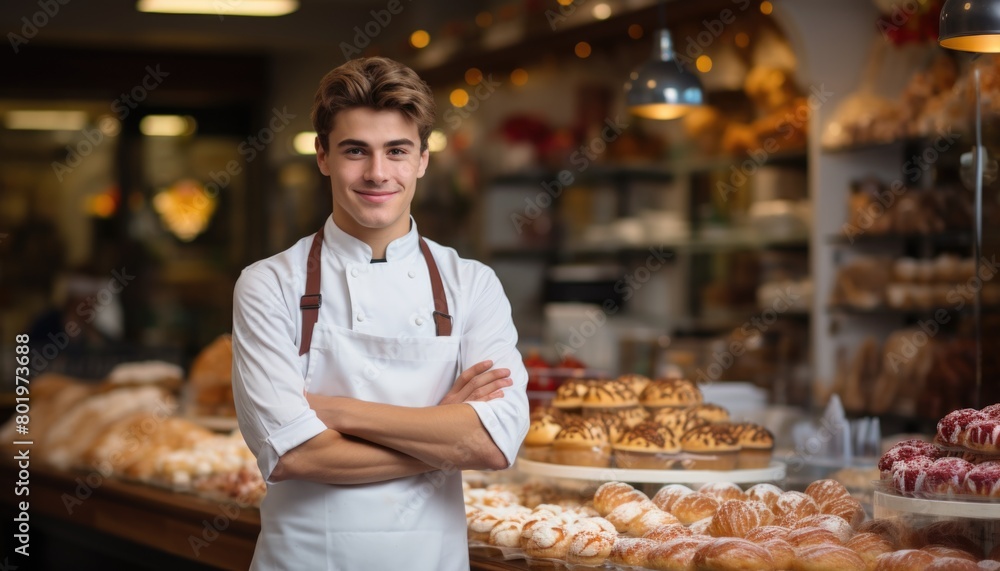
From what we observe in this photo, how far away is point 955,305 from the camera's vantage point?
4094mm

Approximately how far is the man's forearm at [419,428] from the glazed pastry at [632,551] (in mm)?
357

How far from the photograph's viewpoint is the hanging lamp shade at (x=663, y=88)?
3.48 m

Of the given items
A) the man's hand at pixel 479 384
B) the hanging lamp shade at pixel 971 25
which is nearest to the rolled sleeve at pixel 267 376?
the man's hand at pixel 479 384

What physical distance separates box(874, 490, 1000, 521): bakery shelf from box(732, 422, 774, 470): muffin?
0.59 meters

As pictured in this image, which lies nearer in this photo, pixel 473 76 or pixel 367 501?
pixel 367 501

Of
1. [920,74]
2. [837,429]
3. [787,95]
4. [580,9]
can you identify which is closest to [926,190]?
[920,74]

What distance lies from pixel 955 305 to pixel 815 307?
2.17 feet

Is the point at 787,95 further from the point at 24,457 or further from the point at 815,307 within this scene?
the point at 24,457

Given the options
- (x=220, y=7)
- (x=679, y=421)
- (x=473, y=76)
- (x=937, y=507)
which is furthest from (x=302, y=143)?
(x=937, y=507)

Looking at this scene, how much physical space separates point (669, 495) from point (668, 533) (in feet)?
0.81

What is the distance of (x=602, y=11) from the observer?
550 centimetres

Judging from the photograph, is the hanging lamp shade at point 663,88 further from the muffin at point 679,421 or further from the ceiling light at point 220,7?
the ceiling light at point 220,7

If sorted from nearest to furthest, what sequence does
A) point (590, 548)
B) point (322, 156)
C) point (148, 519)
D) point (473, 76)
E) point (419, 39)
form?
point (322, 156)
point (590, 548)
point (148, 519)
point (473, 76)
point (419, 39)

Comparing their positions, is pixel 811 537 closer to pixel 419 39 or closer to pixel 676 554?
pixel 676 554
